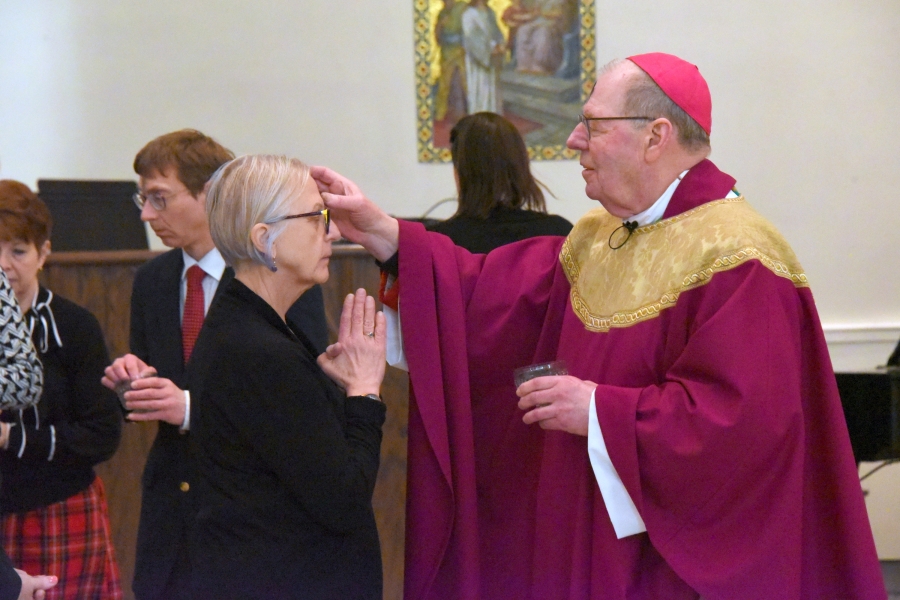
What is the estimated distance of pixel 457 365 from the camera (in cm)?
224

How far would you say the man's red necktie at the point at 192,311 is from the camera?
248 centimetres

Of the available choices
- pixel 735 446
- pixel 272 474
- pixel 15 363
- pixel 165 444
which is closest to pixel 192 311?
pixel 165 444

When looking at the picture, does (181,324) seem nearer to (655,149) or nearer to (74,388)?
(74,388)

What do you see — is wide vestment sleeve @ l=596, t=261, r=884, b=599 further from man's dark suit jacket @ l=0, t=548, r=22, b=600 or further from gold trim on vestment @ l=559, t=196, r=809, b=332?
man's dark suit jacket @ l=0, t=548, r=22, b=600

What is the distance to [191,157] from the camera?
2531 mm

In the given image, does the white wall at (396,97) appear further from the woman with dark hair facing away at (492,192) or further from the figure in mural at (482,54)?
the woman with dark hair facing away at (492,192)

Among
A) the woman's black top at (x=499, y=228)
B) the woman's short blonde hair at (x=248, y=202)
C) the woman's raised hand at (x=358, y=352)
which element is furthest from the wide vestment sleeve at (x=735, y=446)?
the woman's black top at (x=499, y=228)

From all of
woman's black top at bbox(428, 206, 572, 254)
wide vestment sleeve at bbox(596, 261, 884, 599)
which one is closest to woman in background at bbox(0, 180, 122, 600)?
woman's black top at bbox(428, 206, 572, 254)

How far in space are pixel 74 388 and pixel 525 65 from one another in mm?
4121

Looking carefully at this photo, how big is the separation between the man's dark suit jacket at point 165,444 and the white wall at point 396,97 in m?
3.57

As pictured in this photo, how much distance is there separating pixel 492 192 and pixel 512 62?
308 centimetres

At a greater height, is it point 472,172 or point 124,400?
point 472,172

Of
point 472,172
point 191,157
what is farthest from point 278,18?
point 191,157

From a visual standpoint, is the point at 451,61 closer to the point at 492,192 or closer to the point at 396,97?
the point at 396,97
